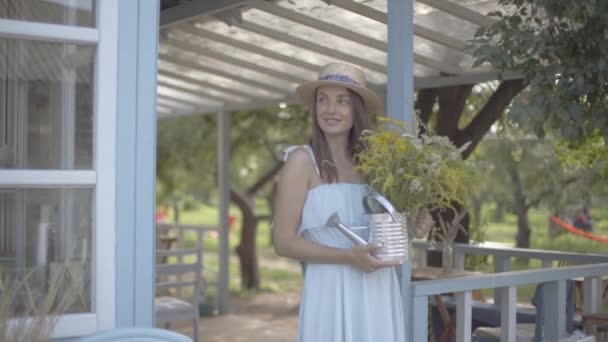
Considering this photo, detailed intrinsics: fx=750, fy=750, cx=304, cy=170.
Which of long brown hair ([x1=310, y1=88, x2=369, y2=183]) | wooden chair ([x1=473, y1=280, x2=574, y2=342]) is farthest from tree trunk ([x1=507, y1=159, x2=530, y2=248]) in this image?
long brown hair ([x1=310, y1=88, x2=369, y2=183])

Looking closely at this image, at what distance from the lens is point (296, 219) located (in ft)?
7.94

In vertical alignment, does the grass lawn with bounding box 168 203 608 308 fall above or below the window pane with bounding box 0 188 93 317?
below

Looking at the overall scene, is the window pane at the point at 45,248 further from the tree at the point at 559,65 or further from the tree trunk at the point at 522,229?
the tree trunk at the point at 522,229

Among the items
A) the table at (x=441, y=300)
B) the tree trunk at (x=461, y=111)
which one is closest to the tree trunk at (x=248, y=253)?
the tree trunk at (x=461, y=111)

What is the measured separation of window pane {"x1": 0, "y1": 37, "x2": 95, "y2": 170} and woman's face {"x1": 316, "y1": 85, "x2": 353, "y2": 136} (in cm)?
76

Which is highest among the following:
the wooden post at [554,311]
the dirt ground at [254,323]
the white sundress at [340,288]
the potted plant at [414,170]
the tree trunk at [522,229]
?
the potted plant at [414,170]

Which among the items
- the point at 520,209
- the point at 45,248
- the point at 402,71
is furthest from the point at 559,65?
the point at 520,209

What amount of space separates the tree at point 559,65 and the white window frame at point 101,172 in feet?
4.93

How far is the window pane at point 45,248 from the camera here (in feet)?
6.98

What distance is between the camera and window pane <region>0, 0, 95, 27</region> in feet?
7.09

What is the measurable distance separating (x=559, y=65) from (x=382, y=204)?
4.15ft

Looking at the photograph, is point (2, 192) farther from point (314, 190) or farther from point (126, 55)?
point (314, 190)

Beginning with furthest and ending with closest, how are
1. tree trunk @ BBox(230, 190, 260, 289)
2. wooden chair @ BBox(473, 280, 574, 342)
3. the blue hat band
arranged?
tree trunk @ BBox(230, 190, 260, 289) < wooden chair @ BBox(473, 280, 574, 342) < the blue hat band

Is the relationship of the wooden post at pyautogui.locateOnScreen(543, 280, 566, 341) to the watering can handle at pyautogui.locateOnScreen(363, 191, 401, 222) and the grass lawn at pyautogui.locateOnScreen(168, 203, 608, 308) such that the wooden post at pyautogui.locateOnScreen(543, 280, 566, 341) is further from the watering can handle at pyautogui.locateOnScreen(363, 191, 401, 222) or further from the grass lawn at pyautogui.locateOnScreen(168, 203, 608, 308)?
the grass lawn at pyautogui.locateOnScreen(168, 203, 608, 308)
